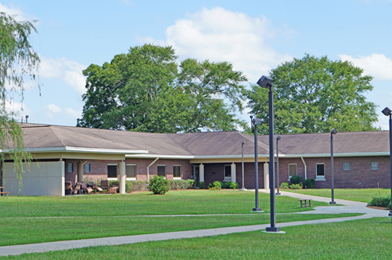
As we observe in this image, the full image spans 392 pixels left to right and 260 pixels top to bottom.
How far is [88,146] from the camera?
126ft

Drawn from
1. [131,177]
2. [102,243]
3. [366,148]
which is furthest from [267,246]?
[366,148]

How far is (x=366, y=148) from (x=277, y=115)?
899 inches

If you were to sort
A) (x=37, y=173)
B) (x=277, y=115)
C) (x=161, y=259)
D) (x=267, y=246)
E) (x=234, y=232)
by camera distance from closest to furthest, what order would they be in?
(x=161, y=259)
(x=267, y=246)
(x=234, y=232)
(x=37, y=173)
(x=277, y=115)

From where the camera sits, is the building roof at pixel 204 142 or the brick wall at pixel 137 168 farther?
the building roof at pixel 204 142

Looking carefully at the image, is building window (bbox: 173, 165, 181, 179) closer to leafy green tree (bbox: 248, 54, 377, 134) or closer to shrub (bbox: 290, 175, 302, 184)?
shrub (bbox: 290, 175, 302, 184)

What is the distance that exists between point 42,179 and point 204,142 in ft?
68.2

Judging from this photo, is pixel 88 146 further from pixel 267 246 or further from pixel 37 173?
pixel 267 246

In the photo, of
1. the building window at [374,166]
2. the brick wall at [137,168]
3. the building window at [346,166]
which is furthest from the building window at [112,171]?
the building window at [374,166]

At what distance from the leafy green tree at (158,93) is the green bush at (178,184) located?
19883 millimetres

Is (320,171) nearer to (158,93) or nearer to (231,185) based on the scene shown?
(231,185)

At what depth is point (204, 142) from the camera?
5547 centimetres

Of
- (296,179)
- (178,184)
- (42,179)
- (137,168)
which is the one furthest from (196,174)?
(42,179)

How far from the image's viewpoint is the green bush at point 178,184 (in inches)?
1906

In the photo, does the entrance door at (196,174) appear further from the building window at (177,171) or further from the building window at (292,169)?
the building window at (292,169)
